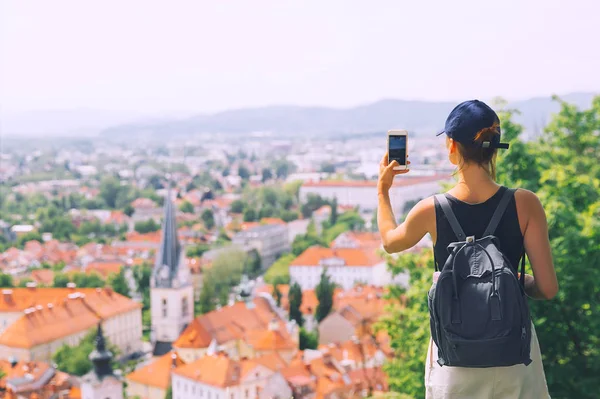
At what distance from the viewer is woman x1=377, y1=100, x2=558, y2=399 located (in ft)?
4.47

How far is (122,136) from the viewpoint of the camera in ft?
453

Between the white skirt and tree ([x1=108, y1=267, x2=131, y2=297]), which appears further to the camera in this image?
tree ([x1=108, y1=267, x2=131, y2=297])

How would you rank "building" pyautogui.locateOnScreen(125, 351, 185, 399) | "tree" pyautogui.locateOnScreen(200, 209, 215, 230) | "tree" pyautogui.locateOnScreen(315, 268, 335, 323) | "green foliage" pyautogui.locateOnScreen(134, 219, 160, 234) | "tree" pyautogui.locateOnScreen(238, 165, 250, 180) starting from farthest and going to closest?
"tree" pyautogui.locateOnScreen(238, 165, 250, 180)
"tree" pyautogui.locateOnScreen(200, 209, 215, 230)
"green foliage" pyautogui.locateOnScreen(134, 219, 160, 234)
"tree" pyautogui.locateOnScreen(315, 268, 335, 323)
"building" pyautogui.locateOnScreen(125, 351, 185, 399)

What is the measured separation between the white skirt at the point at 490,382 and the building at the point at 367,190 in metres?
49.8

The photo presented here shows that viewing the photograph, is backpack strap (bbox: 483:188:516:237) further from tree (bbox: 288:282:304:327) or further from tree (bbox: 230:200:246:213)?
tree (bbox: 230:200:246:213)

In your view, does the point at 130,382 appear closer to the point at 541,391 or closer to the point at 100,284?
the point at 100,284

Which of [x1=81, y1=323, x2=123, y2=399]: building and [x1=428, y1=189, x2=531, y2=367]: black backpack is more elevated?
[x1=428, y1=189, x2=531, y2=367]: black backpack

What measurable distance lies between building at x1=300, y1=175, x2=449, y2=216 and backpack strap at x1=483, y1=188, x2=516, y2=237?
49866 mm

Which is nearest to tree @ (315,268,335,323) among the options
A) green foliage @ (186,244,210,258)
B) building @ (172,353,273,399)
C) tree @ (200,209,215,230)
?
building @ (172,353,273,399)

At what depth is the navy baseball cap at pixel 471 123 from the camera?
1370mm

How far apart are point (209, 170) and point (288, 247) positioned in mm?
40621

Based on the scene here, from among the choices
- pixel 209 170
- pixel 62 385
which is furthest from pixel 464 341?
pixel 209 170

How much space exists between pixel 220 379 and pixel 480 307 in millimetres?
13915

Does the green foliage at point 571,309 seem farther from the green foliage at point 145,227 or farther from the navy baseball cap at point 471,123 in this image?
the green foliage at point 145,227
